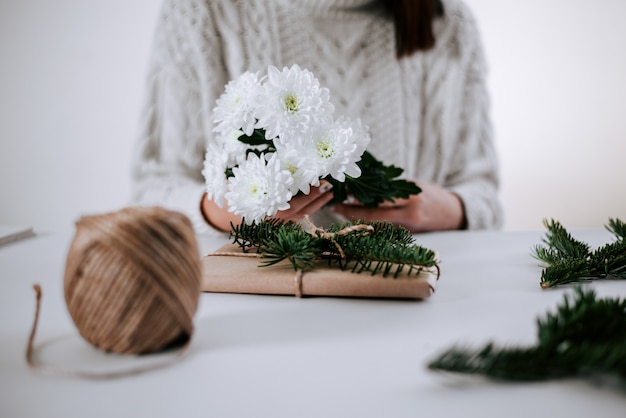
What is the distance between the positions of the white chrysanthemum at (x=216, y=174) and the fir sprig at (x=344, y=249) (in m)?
0.04

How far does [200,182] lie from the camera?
1.23 metres

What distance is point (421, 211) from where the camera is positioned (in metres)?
0.97

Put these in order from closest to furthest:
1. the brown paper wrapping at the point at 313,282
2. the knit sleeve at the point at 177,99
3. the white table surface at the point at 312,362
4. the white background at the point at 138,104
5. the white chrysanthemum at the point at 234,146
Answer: the white table surface at the point at 312,362
the brown paper wrapping at the point at 313,282
the white chrysanthemum at the point at 234,146
the knit sleeve at the point at 177,99
the white background at the point at 138,104

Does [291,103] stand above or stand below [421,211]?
above

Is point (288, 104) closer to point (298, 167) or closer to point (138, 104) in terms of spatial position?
point (298, 167)

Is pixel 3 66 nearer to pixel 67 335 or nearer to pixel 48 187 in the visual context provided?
pixel 48 187

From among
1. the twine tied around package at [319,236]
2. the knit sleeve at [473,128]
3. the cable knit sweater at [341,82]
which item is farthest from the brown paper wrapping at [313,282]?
the knit sleeve at [473,128]

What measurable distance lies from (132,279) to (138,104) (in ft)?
5.23

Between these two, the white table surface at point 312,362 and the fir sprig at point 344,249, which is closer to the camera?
the white table surface at point 312,362

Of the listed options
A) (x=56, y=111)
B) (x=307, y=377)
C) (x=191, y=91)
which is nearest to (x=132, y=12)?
(x=56, y=111)

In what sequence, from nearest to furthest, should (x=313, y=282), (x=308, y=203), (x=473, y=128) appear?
(x=313, y=282) → (x=308, y=203) → (x=473, y=128)

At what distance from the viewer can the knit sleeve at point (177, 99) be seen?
3.86 ft

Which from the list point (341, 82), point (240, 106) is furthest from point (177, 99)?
point (240, 106)

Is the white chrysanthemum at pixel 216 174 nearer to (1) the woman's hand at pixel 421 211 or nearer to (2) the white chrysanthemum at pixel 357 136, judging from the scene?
(2) the white chrysanthemum at pixel 357 136
